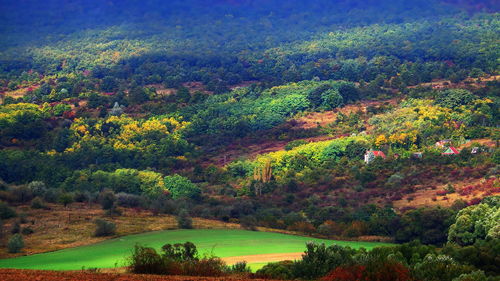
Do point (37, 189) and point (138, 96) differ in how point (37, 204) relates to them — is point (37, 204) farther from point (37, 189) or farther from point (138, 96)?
point (138, 96)

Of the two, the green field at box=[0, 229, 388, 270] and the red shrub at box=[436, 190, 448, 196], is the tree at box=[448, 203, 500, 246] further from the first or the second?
the red shrub at box=[436, 190, 448, 196]

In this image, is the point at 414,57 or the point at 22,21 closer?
the point at 414,57

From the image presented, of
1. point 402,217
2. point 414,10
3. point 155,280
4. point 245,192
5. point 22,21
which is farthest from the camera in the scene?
point 414,10

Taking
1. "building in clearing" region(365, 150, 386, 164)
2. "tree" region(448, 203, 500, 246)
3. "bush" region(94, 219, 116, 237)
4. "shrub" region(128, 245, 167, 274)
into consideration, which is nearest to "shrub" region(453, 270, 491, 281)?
"shrub" region(128, 245, 167, 274)

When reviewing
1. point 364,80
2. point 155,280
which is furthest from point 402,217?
point 364,80

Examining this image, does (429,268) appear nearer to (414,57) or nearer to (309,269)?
(309,269)

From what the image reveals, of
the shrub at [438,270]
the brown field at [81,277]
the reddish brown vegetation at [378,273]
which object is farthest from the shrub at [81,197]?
the shrub at [438,270]

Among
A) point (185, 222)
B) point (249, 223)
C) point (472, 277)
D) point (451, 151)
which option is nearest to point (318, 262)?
point (472, 277)

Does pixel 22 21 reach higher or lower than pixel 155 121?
higher
